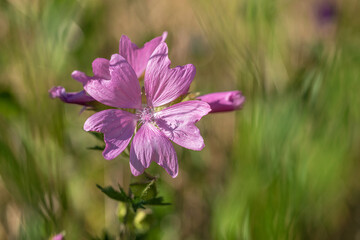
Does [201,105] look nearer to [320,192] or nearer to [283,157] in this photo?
[283,157]

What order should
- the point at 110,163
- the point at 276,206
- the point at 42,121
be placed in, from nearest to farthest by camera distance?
the point at 276,206 → the point at 42,121 → the point at 110,163

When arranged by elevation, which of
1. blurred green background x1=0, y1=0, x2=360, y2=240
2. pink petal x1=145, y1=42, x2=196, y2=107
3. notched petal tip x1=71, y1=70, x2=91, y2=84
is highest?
notched petal tip x1=71, y1=70, x2=91, y2=84

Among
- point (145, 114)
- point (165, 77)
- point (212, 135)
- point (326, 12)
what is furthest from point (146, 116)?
point (326, 12)

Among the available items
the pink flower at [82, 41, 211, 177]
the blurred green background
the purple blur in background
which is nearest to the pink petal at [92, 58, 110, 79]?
the pink flower at [82, 41, 211, 177]

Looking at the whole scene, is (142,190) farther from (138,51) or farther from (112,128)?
(138,51)

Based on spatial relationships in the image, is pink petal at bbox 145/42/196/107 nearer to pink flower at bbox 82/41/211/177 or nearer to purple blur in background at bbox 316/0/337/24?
pink flower at bbox 82/41/211/177

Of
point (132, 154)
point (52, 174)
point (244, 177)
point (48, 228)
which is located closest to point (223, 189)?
point (244, 177)

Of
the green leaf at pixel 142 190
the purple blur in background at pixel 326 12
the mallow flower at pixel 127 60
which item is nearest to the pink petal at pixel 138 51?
the mallow flower at pixel 127 60
